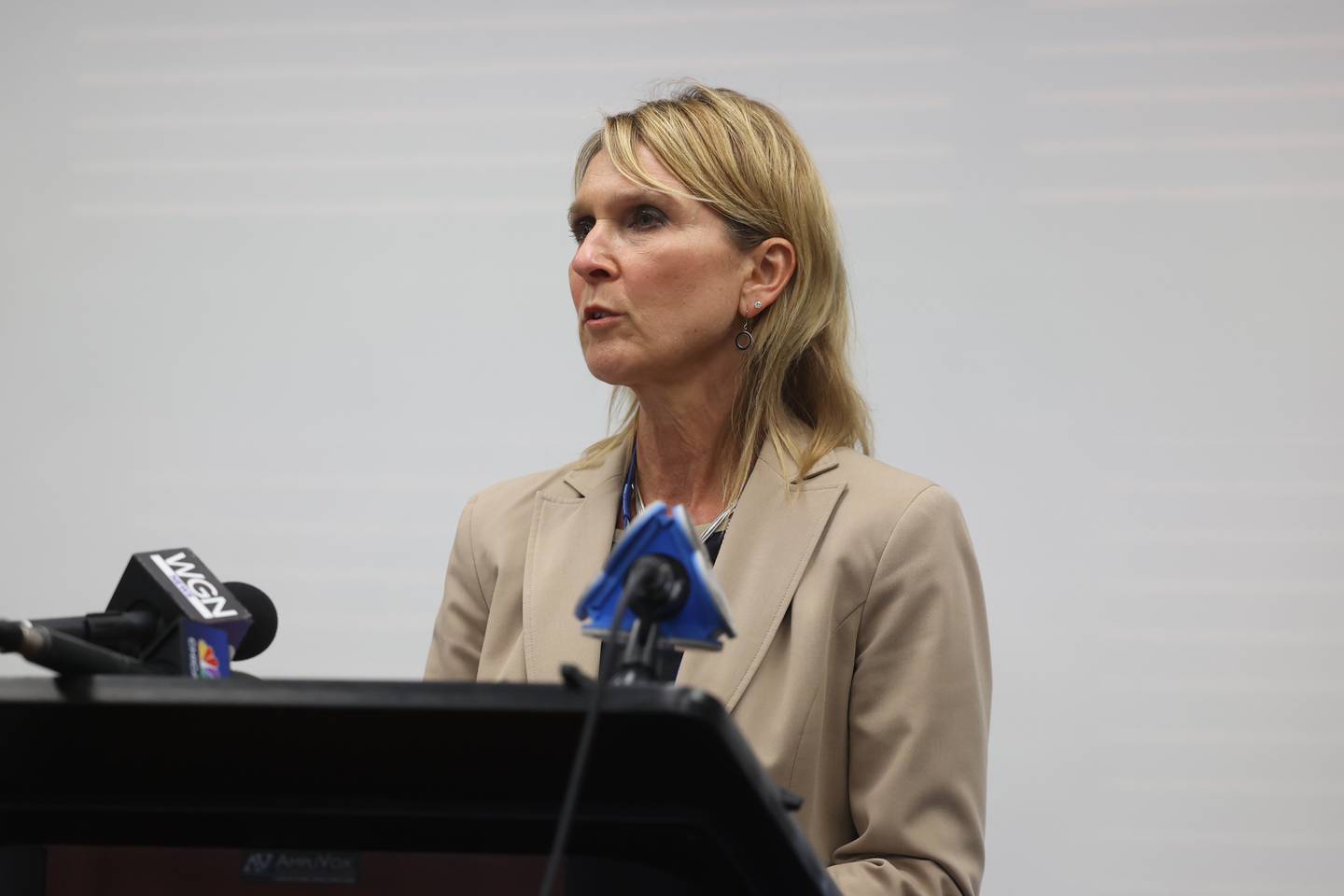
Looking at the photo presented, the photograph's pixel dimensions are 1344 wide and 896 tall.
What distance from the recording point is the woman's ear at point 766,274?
182 cm

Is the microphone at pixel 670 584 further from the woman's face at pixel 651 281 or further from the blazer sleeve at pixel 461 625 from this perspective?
the blazer sleeve at pixel 461 625

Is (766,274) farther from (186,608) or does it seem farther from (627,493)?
(186,608)

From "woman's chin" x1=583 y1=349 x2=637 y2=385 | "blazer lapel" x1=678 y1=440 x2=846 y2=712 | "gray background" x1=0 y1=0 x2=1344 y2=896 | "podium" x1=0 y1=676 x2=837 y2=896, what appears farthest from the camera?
"gray background" x1=0 y1=0 x2=1344 y2=896

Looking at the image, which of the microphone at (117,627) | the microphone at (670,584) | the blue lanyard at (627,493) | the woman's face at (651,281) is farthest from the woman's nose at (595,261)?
the microphone at (670,584)

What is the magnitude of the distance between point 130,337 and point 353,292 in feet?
1.55

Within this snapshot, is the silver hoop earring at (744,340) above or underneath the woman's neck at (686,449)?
above

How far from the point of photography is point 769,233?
A: 183 centimetres

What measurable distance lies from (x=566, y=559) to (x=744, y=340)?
0.37m

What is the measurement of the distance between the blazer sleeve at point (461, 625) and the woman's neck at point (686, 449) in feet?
0.85

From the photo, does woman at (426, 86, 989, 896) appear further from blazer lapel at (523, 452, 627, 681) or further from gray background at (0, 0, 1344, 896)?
gray background at (0, 0, 1344, 896)

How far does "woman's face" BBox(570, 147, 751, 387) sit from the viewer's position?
1.72 meters

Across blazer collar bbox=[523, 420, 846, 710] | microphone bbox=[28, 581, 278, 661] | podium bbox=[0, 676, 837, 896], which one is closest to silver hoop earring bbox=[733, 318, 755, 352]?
blazer collar bbox=[523, 420, 846, 710]

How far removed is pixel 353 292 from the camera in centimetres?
275

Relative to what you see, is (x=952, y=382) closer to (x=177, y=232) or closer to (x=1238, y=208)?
(x=1238, y=208)
